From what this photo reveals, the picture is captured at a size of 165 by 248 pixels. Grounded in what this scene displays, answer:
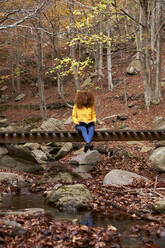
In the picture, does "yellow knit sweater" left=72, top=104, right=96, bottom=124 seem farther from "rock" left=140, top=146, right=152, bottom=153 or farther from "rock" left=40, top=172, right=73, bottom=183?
"rock" left=140, top=146, right=152, bottom=153

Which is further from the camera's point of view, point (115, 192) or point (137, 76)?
point (137, 76)

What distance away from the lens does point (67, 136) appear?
902cm

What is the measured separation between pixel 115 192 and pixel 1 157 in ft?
17.4

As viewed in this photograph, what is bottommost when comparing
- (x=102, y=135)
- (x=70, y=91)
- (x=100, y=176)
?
(x=100, y=176)

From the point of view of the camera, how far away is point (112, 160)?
10.8m

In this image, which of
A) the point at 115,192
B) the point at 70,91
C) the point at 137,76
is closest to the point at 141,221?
the point at 115,192

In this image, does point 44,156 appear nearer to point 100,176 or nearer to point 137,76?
point 100,176

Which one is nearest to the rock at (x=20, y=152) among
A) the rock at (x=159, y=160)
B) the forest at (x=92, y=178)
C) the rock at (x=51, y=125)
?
the forest at (x=92, y=178)

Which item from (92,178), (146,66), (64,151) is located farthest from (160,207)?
(146,66)

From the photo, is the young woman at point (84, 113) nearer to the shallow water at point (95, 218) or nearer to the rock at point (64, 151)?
the shallow water at point (95, 218)

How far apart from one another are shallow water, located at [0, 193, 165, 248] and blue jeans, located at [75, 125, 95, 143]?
97.8 inches

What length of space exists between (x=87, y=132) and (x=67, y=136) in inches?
33.0

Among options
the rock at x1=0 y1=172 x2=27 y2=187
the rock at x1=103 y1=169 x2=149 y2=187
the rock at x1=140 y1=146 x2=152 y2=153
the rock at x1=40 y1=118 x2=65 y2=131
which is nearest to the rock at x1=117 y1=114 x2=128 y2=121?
the rock at x1=40 y1=118 x2=65 y2=131

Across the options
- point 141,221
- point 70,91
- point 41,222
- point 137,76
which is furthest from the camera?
point 70,91
